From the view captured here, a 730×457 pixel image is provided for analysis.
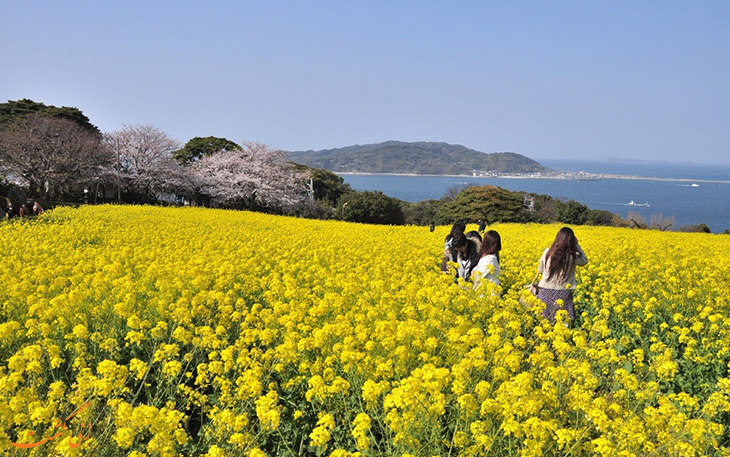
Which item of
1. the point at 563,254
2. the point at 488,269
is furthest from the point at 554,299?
the point at 488,269

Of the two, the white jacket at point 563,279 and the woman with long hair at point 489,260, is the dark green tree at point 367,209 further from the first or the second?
the white jacket at point 563,279

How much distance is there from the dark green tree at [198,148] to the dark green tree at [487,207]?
26.0 metres

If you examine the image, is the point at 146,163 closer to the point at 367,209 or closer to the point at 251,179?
the point at 251,179

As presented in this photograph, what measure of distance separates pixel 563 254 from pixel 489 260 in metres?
0.95

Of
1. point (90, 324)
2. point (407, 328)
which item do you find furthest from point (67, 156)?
point (407, 328)

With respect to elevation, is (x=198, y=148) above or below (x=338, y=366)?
above

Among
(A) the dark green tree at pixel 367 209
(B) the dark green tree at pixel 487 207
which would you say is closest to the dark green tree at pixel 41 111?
(A) the dark green tree at pixel 367 209

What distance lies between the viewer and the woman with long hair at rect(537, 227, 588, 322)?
626cm

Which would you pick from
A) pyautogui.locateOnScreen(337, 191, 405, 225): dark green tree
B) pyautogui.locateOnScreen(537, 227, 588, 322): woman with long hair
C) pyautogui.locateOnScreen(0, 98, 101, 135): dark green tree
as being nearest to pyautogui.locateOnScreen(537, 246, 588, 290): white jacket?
pyautogui.locateOnScreen(537, 227, 588, 322): woman with long hair

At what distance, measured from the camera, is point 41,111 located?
44.7 m

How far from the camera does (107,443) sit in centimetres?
304

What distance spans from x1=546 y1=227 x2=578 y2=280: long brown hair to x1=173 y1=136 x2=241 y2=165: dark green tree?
2073 inches

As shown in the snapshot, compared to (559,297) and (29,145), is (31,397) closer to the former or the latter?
(559,297)

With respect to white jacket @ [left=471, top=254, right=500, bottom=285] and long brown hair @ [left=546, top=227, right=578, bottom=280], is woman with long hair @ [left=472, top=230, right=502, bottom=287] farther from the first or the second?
long brown hair @ [left=546, top=227, right=578, bottom=280]
